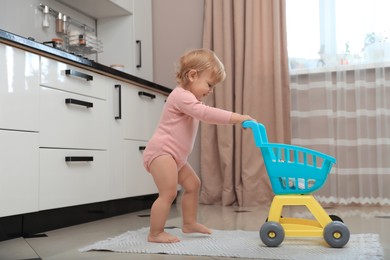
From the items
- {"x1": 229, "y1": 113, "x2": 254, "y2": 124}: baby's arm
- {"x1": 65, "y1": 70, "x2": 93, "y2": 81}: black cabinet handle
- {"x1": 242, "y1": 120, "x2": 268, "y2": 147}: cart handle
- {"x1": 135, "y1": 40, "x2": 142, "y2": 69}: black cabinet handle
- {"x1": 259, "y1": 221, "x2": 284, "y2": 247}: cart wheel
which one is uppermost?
{"x1": 135, "y1": 40, "x2": 142, "y2": 69}: black cabinet handle

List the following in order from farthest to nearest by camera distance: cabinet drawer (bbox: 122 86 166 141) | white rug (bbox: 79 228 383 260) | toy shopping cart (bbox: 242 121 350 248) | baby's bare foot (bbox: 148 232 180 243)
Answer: cabinet drawer (bbox: 122 86 166 141) < baby's bare foot (bbox: 148 232 180 243) < toy shopping cart (bbox: 242 121 350 248) < white rug (bbox: 79 228 383 260)

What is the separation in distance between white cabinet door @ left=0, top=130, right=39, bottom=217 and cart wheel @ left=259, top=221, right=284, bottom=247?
965mm

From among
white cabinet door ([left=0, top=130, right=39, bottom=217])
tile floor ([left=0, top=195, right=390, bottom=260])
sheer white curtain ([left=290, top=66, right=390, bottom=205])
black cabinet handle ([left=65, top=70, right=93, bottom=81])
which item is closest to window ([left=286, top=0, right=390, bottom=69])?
sheer white curtain ([left=290, top=66, right=390, bottom=205])

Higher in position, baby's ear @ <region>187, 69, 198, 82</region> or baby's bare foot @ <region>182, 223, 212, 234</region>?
baby's ear @ <region>187, 69, 198, 82</region>

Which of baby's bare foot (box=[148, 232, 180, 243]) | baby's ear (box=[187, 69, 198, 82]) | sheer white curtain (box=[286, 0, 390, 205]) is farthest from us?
sheer white curtain (box=[286, 0, 390, 205])

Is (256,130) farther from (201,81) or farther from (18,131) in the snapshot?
(18,131)

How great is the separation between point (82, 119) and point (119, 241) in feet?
2.52

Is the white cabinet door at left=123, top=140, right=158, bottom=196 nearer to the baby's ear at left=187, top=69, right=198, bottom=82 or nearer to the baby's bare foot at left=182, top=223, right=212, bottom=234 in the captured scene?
the baby's bare foot at left=182, top=223, right=212, bottom=234

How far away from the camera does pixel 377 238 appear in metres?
1.73

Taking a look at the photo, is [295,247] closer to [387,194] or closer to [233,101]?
[387,194]

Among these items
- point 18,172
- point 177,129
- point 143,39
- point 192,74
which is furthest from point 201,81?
point 143,39

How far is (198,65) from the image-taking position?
182 cm

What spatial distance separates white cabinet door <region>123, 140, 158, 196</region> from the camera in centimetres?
274

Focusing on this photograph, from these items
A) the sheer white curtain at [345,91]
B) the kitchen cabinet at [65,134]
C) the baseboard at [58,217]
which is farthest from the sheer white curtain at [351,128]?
the baseboard at [58,217]
